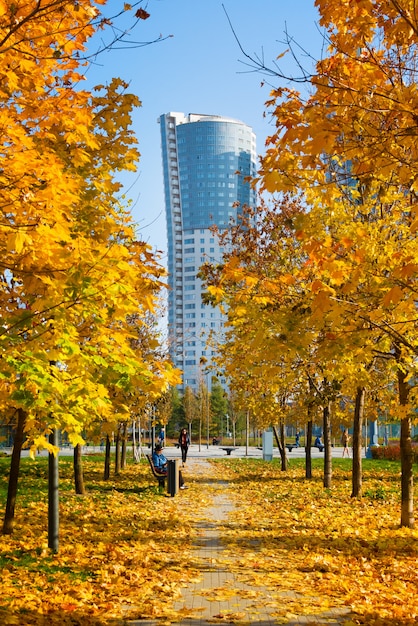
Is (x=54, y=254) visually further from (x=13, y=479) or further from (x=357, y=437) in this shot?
(x=357, y=437)

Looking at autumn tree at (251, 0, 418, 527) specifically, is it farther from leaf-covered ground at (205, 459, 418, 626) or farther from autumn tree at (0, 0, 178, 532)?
leaf-covered ground at (205, 459, 418, 626)

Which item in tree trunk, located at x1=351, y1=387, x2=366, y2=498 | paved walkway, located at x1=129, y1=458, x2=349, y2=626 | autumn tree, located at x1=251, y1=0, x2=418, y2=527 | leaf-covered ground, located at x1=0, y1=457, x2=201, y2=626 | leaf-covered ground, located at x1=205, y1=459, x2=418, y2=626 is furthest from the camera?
tree trunk, located at x1=351, y1=387, x2=366, y2=498

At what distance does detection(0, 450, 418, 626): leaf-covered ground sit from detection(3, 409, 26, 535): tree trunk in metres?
0.27

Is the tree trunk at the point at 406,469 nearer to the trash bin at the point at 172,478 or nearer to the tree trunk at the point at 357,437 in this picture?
the tree trunk at the point at 357,437

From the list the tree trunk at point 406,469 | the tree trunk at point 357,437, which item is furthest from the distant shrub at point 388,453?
the tree trunk at point 406,469

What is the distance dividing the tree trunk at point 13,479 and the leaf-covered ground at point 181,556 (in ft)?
0.88

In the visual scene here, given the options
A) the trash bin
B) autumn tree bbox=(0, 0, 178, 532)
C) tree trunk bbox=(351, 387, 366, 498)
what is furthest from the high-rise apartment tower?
autumn tree bbox=(0, 0, 178, 532)

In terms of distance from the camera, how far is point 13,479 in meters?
10.1

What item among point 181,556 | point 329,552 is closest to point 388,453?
point 329,552

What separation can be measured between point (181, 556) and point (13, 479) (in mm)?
3148

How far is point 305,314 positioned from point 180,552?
3.69 m

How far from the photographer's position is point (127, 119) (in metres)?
8.21

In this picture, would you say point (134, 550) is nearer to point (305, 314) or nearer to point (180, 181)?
point (305, 314)

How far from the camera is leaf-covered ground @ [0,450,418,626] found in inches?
241
